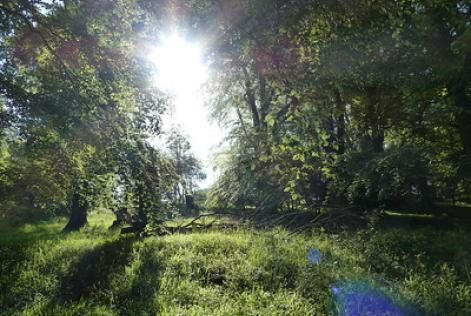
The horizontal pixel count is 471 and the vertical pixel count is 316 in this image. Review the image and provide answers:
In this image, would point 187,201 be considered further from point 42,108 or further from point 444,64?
point 444,64

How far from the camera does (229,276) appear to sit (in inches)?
262

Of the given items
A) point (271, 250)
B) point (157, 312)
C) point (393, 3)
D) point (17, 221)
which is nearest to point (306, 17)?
point (393, 3)

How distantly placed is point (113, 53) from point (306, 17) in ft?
18.6

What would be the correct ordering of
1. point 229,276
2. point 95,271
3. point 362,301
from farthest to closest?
1. point 95,271
2. point 229,276
3. point 362,301

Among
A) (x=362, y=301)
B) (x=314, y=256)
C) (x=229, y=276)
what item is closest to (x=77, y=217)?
(x=229, y=276)

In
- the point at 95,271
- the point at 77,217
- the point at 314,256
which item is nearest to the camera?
the point at 95,271

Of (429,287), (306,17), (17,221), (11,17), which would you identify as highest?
(11,17)

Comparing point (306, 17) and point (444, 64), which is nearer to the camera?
point (306, 17)

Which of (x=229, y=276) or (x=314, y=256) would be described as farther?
(x=314, y=256)

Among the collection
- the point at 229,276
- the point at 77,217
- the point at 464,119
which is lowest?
the point at 229,276

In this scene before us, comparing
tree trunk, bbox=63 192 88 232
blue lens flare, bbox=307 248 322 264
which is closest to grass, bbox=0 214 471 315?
blue lens flare, bbox=307 248 322 264

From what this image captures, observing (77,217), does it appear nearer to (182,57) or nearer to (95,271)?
(95,271)

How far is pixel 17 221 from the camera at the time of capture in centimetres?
2147

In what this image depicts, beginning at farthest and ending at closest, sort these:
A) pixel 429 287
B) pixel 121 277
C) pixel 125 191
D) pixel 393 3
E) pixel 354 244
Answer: pixel 354 244, pixel 125 191, pixel 121 277, pixel 429 287, pixel 393 3
